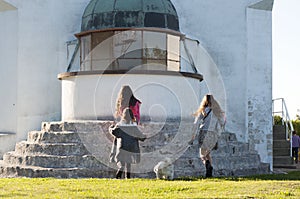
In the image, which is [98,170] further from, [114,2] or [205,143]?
[114,2]

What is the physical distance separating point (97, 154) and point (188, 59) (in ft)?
18.3

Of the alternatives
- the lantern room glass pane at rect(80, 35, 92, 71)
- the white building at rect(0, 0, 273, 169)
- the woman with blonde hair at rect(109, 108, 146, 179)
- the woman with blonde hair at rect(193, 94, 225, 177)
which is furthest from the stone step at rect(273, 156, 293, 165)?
the woman with blonde hair at rect(109, 108, 146, 179)

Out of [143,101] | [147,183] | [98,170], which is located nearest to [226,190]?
[147,183]

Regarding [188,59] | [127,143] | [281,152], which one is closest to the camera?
[127,143]

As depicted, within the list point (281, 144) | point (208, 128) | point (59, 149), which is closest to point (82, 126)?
point (59, 149)

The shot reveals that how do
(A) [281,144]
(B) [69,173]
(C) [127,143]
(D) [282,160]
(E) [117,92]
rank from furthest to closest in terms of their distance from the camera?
(A) [281,144]
(D) [282,160]
(E) [117,92]
(B) [69,173]
(C) [127,143]

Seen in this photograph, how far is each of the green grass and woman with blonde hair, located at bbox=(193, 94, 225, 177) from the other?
0.73m

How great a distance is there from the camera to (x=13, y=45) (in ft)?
55.9

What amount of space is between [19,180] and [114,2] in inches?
239

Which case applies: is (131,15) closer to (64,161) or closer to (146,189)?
(64,161)

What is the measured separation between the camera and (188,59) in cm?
1650

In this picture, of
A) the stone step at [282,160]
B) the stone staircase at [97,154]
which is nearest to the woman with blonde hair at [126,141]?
the stone staircase at [97,154]

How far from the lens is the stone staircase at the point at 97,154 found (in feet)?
38.4

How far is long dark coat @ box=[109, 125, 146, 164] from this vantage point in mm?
10711
